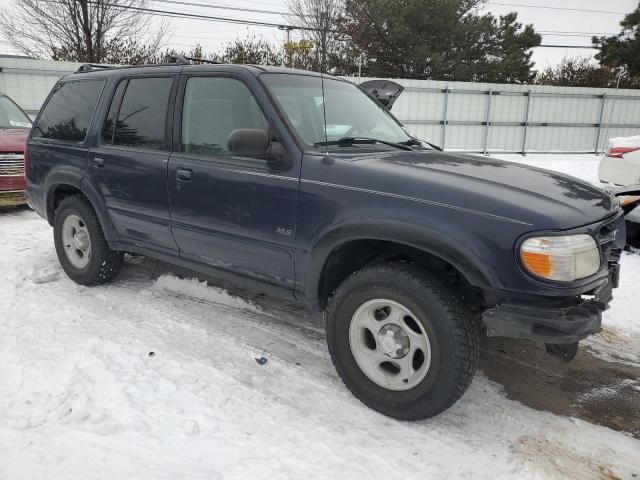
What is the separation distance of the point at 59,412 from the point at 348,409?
1.55 m

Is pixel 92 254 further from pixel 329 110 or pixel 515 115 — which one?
pixel 515 115

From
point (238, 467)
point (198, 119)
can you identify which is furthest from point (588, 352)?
point (198, 119)

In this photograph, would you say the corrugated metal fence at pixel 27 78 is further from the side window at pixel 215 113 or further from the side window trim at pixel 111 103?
the side window at pixel 215 113

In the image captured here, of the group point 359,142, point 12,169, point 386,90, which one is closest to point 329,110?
point 359,142

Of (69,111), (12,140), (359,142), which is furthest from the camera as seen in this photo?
(12,140)

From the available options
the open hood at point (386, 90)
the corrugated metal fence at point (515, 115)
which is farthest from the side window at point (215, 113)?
the corrugated metal fence at point (515, 115)

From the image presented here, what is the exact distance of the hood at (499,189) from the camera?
244 cm

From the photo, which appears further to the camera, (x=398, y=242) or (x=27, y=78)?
(x=27, y=78)

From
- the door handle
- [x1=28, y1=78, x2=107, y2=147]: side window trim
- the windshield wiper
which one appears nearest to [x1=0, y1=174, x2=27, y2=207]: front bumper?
[x1=28, y1=78, x2=107, y2=147]: side window trim

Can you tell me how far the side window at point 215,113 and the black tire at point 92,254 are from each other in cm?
139

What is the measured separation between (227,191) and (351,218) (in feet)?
3.20

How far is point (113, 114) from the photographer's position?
4.20 metres

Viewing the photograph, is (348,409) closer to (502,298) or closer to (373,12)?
(502,298)

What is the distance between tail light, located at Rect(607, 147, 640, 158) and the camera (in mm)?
8031
